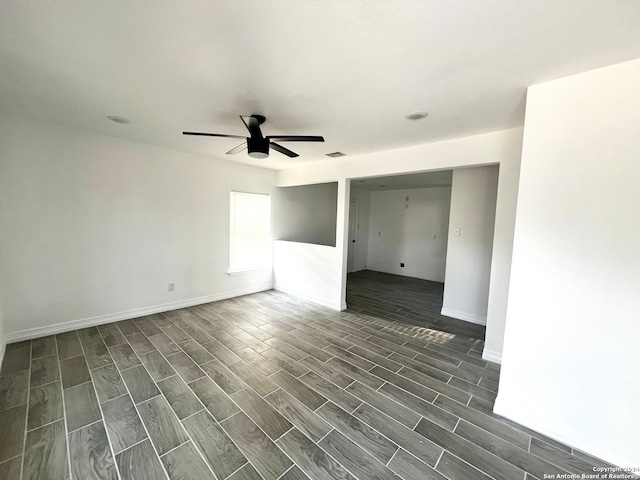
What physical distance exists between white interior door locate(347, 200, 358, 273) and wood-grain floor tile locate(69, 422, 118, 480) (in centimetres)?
614

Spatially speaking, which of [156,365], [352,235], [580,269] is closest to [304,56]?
[580,269]

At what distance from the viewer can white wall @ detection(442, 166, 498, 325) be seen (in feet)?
12.4

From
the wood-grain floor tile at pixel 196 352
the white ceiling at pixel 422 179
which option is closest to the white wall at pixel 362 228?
the white ceiling at pixel 422 179

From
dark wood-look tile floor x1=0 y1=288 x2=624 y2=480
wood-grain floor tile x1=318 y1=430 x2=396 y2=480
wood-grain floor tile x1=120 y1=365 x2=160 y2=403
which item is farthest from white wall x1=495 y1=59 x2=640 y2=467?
wood-grain floor tile x1=120 y1=365 x2=160 y2=403

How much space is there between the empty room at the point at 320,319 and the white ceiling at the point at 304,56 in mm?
17

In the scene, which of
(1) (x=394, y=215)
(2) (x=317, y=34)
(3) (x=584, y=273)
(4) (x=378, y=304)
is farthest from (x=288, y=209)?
(3) (x=584, y=273)

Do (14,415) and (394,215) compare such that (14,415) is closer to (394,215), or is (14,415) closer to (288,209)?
(288,209)

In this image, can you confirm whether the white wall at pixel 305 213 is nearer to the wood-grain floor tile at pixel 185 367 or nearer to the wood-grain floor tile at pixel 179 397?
the wood-grain floor tile at pixel 185 367

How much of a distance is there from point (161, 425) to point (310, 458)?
112 centimetres

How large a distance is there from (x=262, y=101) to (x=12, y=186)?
3.02 metres

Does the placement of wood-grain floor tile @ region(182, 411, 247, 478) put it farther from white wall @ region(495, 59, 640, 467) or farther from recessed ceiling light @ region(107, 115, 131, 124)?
recessed ceiling light @ region(107, 115, 131, 124)

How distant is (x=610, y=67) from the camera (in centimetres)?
161

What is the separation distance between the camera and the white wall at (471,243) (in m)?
3.78

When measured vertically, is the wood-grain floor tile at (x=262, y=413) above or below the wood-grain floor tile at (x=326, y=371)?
below
